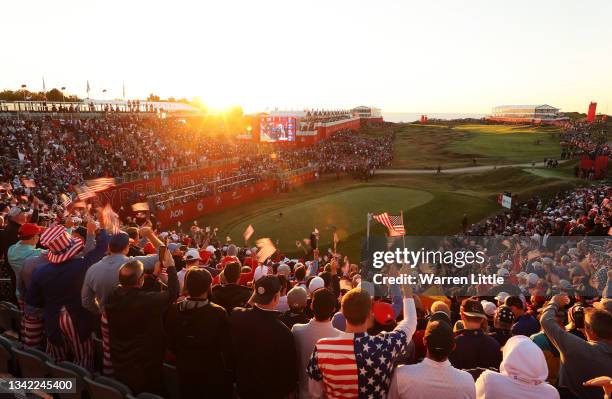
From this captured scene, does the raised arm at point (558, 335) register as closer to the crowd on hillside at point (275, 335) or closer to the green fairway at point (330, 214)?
the crowd on hillside at point (275, 335)

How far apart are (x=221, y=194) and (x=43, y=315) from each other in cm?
3084

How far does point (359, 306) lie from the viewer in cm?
377

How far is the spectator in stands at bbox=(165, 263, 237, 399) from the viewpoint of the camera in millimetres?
4625

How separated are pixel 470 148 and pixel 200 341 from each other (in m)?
76.9

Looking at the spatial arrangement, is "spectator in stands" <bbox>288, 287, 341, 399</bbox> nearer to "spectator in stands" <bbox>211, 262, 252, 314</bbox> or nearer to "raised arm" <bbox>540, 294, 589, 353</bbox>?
"spectator in stands" <bbox>211, 262, 252, 314</bbox>

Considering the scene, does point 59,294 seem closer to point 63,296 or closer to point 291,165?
point 63,296

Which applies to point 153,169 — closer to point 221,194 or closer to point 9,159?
point 221,194

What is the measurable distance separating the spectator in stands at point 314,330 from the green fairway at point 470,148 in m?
54.7

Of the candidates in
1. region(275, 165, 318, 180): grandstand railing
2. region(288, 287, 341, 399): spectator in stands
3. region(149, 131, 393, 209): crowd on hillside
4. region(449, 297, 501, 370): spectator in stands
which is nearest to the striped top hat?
region(288, 287, 341, 399): spectator in stands

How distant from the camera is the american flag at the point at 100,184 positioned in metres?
30.0

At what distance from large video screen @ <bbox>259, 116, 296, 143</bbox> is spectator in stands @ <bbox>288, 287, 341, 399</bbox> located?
5729 cm

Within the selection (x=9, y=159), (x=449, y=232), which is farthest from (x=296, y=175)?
(x=9, y=159)

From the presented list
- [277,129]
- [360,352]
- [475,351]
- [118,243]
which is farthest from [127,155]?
[360,352]

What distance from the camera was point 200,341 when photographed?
4629mm
